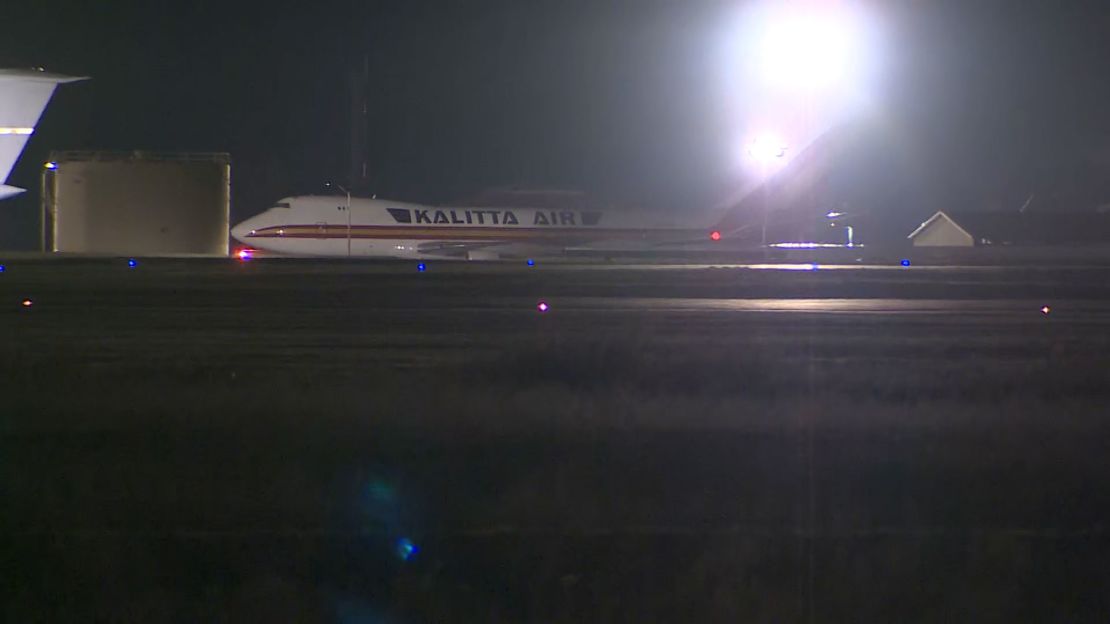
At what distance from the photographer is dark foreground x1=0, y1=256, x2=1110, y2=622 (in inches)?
215

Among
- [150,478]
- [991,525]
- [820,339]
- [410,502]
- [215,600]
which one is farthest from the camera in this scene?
[820,339]

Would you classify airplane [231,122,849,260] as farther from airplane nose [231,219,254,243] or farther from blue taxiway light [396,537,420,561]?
blue taxiway light [396,537,420,561]

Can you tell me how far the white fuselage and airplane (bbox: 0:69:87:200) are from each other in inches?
861

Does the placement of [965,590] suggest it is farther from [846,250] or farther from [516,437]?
[846,250]

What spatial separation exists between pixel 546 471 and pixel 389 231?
97.4ft

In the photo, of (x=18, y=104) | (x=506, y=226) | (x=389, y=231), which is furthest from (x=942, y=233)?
(x=18, y=104)

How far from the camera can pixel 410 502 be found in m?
7.23

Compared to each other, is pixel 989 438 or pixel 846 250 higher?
pixel 846 250

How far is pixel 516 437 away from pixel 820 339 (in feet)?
26.5

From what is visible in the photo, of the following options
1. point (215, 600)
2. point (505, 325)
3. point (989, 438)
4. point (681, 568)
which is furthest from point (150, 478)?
point (505, 325)

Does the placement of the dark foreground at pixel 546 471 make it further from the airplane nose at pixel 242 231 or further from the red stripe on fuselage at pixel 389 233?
the airplane nose at pixel 242 231

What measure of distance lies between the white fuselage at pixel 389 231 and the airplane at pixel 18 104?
861 inches

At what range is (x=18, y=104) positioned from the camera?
49.0 feet

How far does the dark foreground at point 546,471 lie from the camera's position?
545cm
